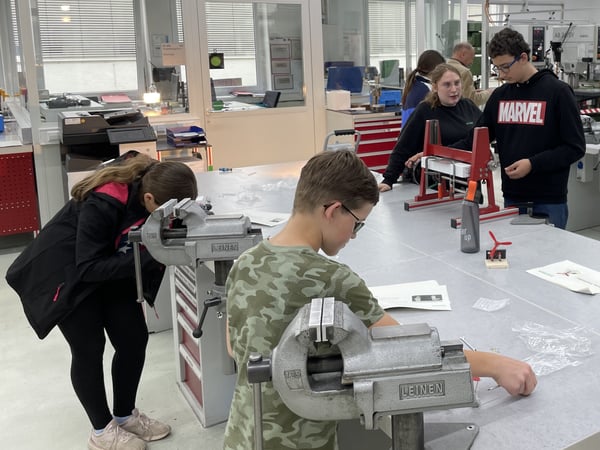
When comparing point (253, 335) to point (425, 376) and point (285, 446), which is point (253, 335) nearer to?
point (285, 446)

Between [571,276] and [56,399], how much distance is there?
7.21ft

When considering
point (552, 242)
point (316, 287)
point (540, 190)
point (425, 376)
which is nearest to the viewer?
point (425, 376)

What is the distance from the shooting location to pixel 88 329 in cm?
218

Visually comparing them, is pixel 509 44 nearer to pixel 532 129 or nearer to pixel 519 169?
pixel 532 129

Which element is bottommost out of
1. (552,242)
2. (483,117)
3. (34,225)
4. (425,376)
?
(34,225)

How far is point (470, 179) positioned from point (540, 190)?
0.54 m

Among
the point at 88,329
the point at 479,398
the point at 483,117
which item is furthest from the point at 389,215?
the point at 479,398

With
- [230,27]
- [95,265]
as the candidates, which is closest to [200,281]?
[95,265]

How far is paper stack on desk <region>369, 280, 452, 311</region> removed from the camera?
1864 millimetres

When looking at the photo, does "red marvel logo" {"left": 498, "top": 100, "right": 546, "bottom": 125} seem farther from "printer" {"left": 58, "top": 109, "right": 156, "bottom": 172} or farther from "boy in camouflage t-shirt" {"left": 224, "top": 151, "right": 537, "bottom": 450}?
"printer" {"left": 58, "top": 109, "right": 156, "bottom": 172}

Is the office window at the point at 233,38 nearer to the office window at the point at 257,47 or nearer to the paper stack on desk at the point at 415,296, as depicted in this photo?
the office window at the point at 257,47

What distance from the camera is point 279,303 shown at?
123 cm

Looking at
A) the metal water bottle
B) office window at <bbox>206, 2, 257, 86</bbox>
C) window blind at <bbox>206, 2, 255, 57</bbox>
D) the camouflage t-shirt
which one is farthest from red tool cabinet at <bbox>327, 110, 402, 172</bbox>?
the camouflage t-shirt

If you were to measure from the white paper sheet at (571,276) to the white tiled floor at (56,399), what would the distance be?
4.52 feet
